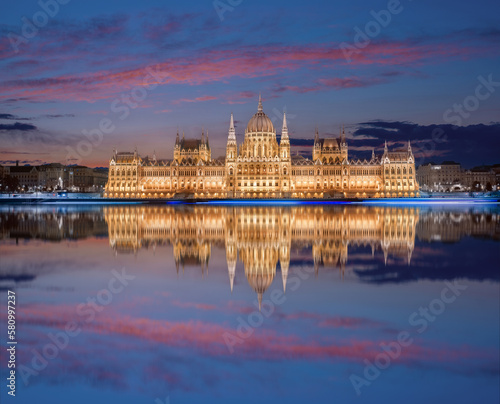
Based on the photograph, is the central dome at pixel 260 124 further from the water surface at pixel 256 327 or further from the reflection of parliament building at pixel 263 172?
the water surface at pixel 256 327

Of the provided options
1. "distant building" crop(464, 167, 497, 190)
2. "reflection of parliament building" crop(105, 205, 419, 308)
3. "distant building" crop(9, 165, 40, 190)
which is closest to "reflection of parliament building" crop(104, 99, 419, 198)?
"distant building" crop(9, 165, 40, 190)

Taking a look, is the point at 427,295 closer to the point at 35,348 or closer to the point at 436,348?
the point at 436,348

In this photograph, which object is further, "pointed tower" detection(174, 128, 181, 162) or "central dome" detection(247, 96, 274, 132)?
"pointed tower" detection(174, 128, 181, 162)

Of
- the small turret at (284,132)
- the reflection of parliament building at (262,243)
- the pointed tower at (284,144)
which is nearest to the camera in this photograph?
the reflection of parliament building at (262,243)

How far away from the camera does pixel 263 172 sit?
135 metres

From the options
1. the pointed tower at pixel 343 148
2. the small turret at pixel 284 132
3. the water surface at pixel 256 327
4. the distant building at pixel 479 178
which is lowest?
the water surface at pixel 256 327

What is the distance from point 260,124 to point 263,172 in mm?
15266

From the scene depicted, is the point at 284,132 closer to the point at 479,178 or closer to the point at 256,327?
the point at 479,178

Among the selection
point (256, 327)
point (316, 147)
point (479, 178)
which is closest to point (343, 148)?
point (316, 147)

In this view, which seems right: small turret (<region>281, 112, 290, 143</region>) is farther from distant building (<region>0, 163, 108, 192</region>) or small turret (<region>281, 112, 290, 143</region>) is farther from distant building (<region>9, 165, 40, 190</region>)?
distant building (<region>9, 165, 40, 190</region>)

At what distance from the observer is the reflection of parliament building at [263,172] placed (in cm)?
13250

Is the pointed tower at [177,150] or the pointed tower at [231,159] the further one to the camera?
the pointed tower at [177,150]

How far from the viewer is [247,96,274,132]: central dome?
14112 centimetres

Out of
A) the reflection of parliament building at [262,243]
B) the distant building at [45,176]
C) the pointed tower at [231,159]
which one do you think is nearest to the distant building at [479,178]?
the pointed tower at [231,159]
